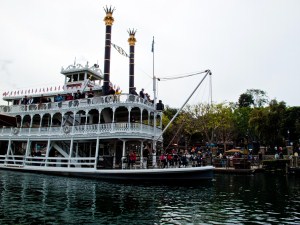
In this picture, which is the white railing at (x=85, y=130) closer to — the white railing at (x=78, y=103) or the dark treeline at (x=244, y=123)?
the white railing at (x=78, y=103)

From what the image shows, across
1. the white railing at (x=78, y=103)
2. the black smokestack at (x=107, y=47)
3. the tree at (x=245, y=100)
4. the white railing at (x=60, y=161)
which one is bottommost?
the white railing at (x=60, y=161)

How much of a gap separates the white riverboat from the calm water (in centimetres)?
303

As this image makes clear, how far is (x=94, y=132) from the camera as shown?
2455 centimetres

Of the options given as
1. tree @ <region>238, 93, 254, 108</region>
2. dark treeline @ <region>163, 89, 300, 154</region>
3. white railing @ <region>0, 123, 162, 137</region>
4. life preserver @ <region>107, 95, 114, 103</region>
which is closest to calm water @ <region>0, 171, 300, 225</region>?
white railing @ <region>0, 123, 162, 137</region>

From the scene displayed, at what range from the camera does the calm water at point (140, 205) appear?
1130 cm

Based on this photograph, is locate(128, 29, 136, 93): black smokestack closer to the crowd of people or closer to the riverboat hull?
the crowd of people

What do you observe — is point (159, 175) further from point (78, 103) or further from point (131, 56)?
point (131, 56)

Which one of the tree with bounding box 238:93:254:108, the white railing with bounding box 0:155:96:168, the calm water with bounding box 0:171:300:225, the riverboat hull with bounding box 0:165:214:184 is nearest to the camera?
the calm water with bounding box 0:171:300:225

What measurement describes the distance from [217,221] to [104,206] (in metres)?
5.37

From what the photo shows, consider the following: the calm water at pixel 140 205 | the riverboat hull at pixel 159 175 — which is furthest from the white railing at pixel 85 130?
the calm water at pixel 140 205

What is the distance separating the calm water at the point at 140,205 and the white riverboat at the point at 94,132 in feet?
9.95

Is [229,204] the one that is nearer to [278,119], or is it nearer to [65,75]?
[65,75]

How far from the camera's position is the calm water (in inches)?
445

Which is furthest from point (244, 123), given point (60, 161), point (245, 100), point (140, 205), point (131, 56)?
point (140, 205)
